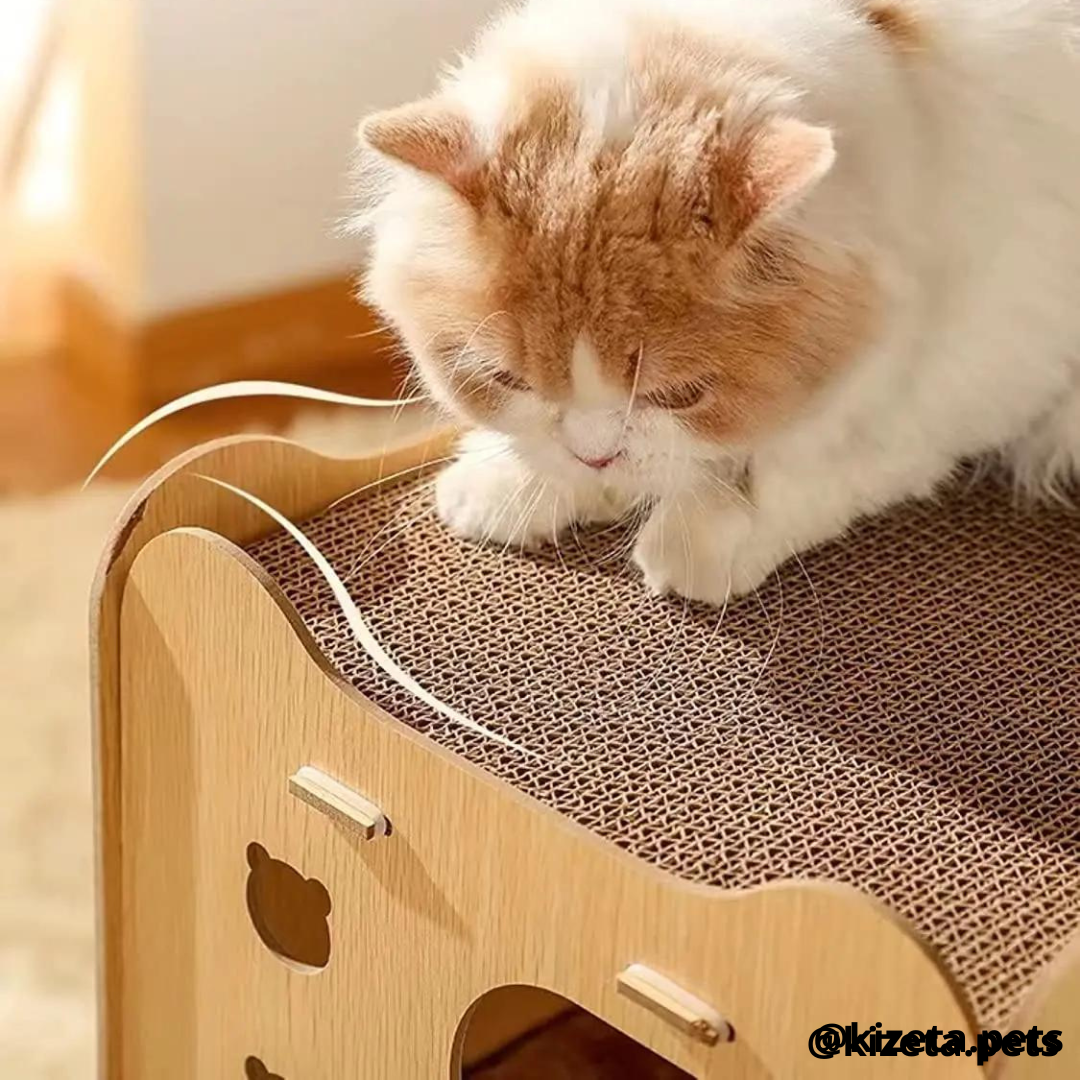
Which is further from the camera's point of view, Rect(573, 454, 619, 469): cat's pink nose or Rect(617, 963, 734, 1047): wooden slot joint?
Rect(573, 454, 619, 469): cat's pink nose

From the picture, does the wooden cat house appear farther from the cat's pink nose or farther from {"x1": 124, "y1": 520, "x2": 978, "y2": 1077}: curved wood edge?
the cat's pink nose

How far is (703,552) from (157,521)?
0.37 metres

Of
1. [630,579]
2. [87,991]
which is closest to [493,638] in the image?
[630,579]

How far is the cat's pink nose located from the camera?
3.66ft

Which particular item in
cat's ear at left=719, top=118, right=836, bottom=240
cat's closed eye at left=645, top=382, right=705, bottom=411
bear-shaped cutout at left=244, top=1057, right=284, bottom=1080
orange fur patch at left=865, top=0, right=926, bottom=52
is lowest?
bear-shaped cutout at left=244, top=1057, right=284, bottom=1080

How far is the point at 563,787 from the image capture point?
1082mm

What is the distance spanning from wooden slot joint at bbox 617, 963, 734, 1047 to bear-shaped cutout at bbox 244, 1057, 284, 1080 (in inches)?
15.1

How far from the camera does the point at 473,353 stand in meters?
1.12

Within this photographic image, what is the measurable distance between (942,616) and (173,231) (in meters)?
1.48

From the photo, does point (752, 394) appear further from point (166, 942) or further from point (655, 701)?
point (166, 942)

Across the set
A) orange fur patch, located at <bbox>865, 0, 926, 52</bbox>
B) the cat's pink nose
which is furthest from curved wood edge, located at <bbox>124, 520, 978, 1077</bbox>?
orange fur patch, located at <bbox>865, 0, 926, 52</bbox>

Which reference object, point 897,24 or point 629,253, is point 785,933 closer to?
point 629,253

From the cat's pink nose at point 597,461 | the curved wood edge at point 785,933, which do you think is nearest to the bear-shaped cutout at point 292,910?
the curved wood edge at point 785,933

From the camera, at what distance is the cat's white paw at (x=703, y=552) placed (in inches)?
48.4
